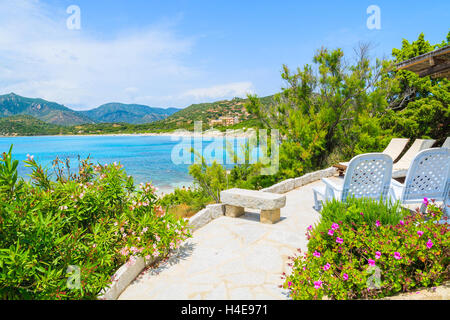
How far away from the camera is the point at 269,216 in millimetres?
4258

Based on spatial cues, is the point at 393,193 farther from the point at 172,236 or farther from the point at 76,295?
the point at 76,295

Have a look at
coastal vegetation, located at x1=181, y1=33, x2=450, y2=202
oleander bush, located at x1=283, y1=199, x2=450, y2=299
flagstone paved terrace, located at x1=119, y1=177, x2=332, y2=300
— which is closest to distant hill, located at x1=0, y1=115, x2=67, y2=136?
coastal vegetation, located at x1=181, y1=33, x2=450, y2=202

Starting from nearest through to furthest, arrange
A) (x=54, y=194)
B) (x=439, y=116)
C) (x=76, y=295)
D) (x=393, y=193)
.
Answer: (x=76, y=295) < (x=54, y=194) < (x=393, y=193) < (x=439, y=116)

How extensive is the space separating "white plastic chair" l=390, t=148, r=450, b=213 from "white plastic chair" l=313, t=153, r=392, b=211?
0.24 metres

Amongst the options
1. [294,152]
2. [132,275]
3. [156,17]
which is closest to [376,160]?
[132,275]

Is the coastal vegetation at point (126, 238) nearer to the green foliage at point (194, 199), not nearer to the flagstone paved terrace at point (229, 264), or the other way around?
the flagstone paved terrace at point (229, 264)

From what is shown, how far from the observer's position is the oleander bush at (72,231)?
2.01 metres

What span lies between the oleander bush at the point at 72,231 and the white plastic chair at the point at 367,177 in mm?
2358

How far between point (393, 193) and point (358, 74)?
776cm

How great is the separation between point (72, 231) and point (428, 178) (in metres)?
4.56

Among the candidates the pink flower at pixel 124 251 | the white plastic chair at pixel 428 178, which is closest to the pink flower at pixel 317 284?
the pink flower at pixel 124 251

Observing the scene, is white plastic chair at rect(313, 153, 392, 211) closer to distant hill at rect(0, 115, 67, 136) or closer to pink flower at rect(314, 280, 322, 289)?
pink flower at rect(314, 280, 322, 289)

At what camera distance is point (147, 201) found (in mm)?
3498

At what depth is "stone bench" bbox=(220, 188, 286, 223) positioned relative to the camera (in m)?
4.19
